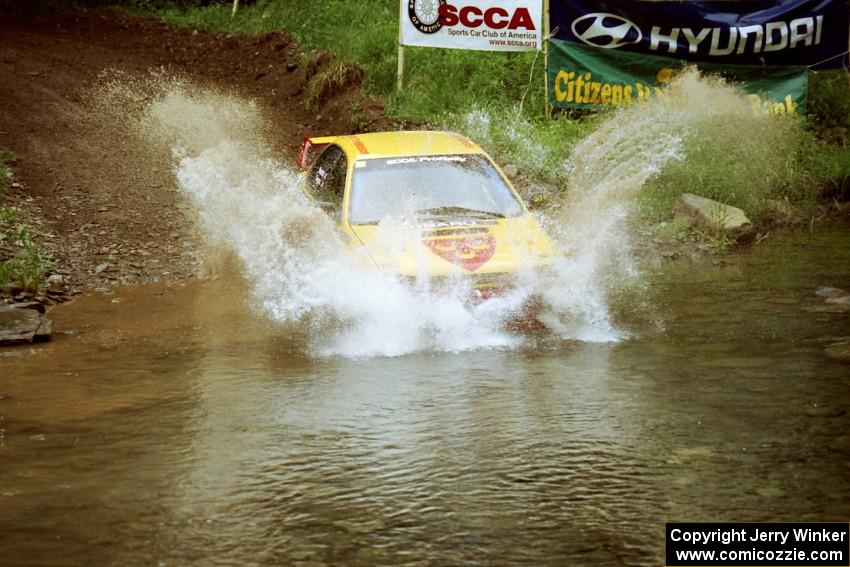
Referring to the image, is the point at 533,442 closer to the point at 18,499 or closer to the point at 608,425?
the point at 608,425

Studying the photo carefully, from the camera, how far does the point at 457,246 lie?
7781 mm

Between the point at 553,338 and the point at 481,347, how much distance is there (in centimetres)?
63

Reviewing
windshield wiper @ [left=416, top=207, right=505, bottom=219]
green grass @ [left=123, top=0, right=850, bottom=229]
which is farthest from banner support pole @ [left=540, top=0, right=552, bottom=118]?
windshield wiper @ [left=416, top=207, right=505, bottom=219]

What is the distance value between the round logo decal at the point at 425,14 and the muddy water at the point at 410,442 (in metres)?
6.58

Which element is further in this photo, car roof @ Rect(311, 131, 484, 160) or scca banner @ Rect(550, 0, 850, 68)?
scca banner @ Rect(550, 0, 850, 68)

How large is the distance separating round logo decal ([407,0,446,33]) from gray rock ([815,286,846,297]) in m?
6.60

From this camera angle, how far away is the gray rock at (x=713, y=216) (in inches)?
448

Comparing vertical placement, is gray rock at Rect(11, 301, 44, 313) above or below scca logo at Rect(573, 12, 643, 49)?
below

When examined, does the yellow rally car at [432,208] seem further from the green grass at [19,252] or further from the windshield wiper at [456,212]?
the green grass at [19,252]

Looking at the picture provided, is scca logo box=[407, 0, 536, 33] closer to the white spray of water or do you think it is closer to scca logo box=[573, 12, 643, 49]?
scca logo box=[573, 12, 643, 49]

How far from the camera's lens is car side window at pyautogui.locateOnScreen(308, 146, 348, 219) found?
8823mm

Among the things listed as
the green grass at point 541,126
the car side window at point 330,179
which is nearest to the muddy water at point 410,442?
the car side window at point 330,179

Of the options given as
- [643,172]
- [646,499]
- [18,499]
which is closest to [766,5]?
[643,172]

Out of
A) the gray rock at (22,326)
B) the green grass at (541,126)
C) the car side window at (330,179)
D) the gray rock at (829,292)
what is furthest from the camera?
the green grass at (541,126)
